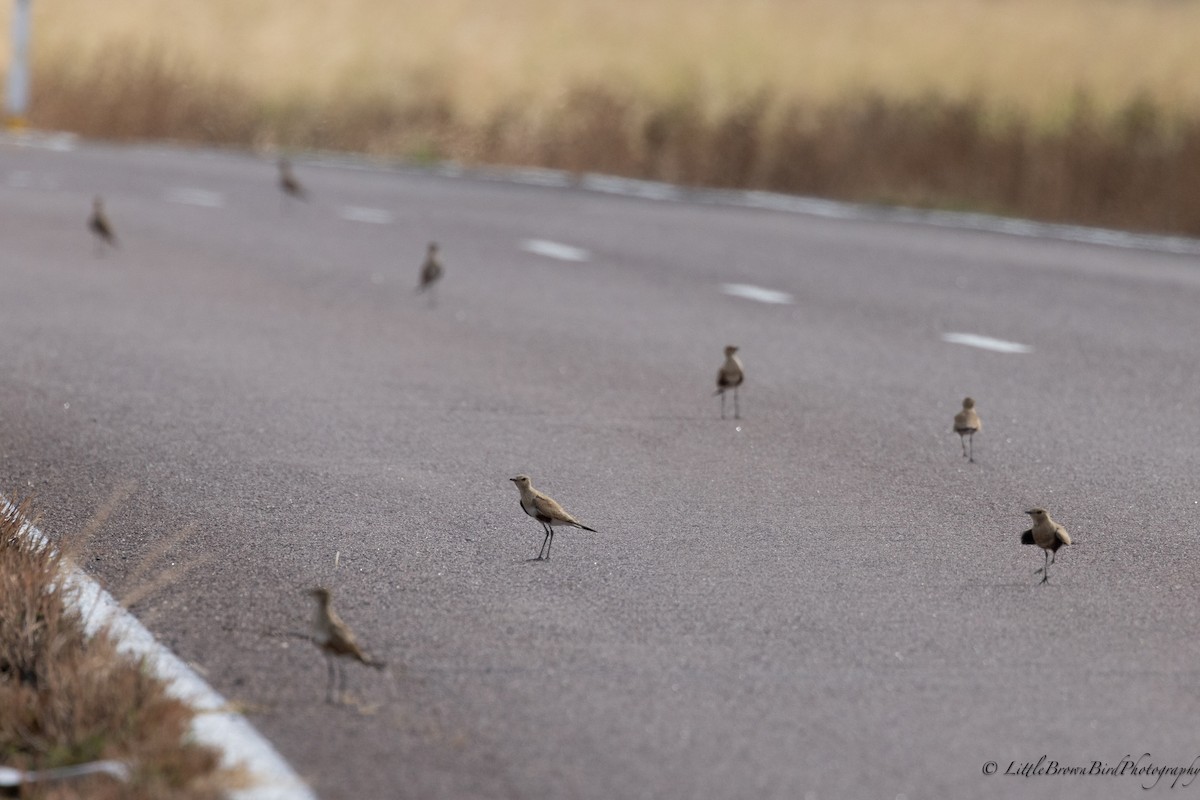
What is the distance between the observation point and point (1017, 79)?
24.4 m

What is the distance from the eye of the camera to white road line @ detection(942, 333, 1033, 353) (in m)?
12.3

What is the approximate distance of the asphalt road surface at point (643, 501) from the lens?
525 cm

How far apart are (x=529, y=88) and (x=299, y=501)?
20933 mm

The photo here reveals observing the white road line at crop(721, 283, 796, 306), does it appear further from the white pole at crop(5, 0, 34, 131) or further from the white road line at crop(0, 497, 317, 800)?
the white pole at crop(5, 0, 34, 131)

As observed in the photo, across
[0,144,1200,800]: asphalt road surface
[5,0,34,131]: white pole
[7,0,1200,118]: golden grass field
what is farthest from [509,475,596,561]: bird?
[5,0,34,131]: white pole

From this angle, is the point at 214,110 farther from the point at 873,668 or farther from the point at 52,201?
the point at 873,668

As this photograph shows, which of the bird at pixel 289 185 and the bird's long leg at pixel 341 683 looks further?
the bird at pixel 289 185

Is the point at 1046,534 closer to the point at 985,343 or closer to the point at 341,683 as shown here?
the point at 341,683

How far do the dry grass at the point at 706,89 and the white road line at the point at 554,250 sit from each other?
549 cm

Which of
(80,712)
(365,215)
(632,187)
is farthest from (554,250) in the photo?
(80,712)

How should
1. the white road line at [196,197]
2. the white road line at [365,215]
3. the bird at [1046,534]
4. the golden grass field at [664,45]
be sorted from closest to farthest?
the bird at [1046,534] → the white road line at [365,215] → the white road line at [196,197] → the golden grass field at [664,45]

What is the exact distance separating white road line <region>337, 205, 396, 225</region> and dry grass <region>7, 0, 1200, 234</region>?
516 centimetres

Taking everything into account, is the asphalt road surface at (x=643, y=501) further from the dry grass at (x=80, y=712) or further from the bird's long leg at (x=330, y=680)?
the dry grass at (x=80, y=712)

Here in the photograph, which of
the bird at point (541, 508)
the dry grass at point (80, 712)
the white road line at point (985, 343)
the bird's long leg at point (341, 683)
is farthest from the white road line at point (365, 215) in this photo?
the dry grass at point (80, 712)
